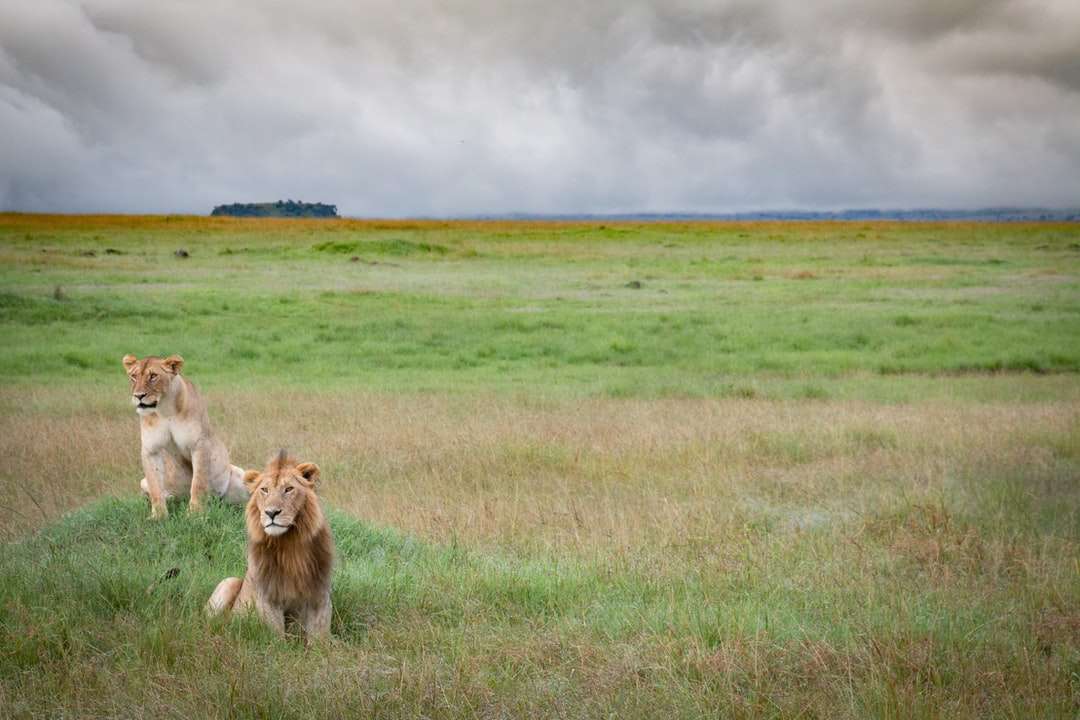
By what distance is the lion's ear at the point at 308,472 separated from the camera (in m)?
5.19

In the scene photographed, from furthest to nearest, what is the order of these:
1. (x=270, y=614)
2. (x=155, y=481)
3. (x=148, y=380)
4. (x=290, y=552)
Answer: (x=155, y=481) → (x=148, y=380) → (x=270, y=614) → (x=290, y=552)

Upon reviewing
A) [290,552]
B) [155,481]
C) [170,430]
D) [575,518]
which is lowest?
[575,518]

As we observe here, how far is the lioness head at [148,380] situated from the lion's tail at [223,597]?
6.30 ft

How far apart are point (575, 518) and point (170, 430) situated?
366 cm

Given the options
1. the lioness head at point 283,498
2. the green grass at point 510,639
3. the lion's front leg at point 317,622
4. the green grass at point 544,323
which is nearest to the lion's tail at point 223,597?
the green grass at point 510,639

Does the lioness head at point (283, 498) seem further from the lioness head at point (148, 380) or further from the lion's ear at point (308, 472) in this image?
the lioness head at point (148, 380)

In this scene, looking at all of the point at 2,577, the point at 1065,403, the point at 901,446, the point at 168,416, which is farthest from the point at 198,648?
the point at 1065,403

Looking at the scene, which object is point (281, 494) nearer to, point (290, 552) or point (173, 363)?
point (290, 552)

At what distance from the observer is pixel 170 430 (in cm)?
748

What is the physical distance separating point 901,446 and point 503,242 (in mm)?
79861

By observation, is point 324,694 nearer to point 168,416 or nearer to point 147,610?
point 147,610

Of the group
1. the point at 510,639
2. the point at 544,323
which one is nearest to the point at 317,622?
the point at 510,639

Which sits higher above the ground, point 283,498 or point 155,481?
point 283,498

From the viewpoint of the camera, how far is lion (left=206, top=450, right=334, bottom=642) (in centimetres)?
514
